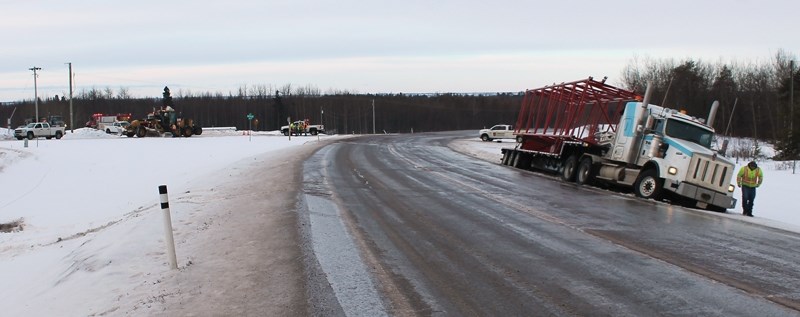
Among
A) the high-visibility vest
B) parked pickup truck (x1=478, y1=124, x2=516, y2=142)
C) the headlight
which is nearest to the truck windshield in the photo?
the headlight

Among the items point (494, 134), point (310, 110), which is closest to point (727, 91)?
point (494, 134)

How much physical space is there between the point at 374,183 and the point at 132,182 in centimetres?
1338

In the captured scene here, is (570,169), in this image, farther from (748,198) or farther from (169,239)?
(169,239)

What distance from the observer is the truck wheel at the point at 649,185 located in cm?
1681

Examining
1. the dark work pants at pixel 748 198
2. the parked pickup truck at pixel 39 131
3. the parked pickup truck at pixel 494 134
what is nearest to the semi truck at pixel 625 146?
the dark work pants at pixel 748 198

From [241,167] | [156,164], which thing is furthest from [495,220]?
[156,164]

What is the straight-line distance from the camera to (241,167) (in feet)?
83.0

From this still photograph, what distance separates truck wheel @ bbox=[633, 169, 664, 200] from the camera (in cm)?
1681

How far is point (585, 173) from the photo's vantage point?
2064cm

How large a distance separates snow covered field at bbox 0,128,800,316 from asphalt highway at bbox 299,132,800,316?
1659 mm

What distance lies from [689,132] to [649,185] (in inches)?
80.0

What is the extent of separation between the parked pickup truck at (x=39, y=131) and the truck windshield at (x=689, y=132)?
59787mm

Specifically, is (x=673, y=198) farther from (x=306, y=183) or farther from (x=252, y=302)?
(x=252, y=302)

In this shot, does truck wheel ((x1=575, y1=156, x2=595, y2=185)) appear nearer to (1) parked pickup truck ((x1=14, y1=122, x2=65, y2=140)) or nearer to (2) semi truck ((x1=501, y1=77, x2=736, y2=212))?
(2) semi truck ((x1=501, y1=77, x2=736, y2=212))
